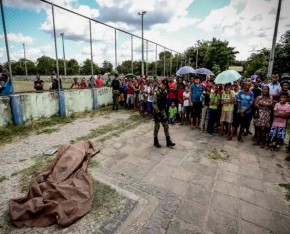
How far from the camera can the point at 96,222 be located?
2.80 meters

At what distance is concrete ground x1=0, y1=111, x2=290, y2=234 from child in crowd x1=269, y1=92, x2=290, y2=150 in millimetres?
542

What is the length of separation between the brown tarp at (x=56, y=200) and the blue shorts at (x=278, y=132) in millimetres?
5286

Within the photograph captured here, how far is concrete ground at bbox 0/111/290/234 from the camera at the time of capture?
286cm

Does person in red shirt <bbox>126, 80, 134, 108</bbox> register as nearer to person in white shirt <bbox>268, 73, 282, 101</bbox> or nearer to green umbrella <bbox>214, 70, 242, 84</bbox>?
green umbrella <bbox>214, 70, 242, 84</bbox>

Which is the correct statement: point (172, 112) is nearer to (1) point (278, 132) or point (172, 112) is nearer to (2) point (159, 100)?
(2) point (159, 100)

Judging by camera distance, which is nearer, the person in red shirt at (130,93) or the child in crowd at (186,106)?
the child in crowd at (186,106)

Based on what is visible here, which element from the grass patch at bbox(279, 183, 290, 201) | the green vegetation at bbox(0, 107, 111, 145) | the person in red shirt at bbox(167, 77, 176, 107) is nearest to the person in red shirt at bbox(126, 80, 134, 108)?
the green vegetation at bbox(0, 107, 111, 145)

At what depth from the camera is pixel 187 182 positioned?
3.93 m

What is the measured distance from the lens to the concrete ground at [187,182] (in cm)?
286

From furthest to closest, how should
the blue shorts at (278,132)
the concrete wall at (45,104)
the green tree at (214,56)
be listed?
1. the green tree at (214,56)
2. the concrete wall at (45,104)
3. the blue shorts at (278,132)

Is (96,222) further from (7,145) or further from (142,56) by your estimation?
(142,56)

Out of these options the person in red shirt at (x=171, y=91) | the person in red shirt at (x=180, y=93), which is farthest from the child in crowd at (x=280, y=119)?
the person in red shirt at (x=171, y=91)

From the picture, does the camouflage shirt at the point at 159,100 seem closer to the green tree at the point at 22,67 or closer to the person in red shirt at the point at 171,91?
the person in red shirt at the point at 171,91

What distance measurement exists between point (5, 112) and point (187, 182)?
6.65 metres
